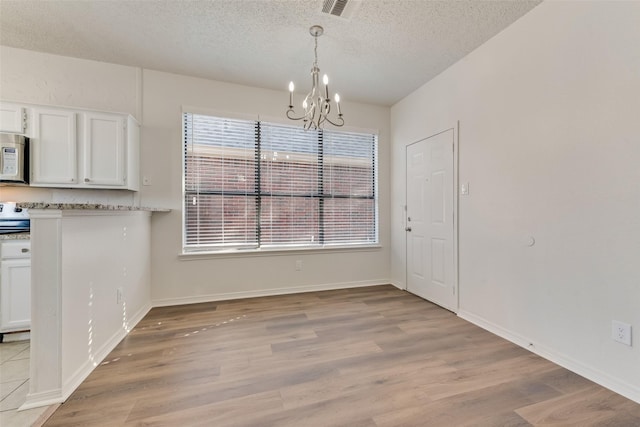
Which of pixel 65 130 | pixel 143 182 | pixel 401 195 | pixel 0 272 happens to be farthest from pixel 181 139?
pixel 401 195

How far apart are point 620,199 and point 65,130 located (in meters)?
4.59

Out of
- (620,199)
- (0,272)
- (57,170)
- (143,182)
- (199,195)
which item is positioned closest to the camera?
(620,199)

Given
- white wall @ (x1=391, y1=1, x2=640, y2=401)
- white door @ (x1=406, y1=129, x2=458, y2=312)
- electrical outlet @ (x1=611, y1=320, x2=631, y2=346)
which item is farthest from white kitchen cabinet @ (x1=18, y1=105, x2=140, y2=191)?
electrical outlet @ (x1=611, y1=320, x2=631, y2=346)

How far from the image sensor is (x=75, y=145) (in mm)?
2596

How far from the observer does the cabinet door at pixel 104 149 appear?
2635mm

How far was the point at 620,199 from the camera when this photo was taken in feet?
5.48

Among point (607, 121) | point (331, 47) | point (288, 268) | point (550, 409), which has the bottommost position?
point (550, 409)

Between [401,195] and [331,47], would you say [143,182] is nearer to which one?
[331,47]

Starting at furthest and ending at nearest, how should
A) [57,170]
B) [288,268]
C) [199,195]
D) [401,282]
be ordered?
[401,282] → [288,268] → [199,195] → [57,170]

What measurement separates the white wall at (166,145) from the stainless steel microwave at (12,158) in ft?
1.28

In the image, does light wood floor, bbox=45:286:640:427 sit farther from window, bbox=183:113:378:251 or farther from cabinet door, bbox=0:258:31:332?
window, bbox=183:113:378:251

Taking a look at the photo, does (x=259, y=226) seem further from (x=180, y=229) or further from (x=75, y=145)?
(x=75, y=145)

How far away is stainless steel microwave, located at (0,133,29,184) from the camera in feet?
7.70

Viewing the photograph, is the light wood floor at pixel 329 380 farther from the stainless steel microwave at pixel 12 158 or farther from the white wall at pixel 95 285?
the stainless steel microwave at pixel 12 158
